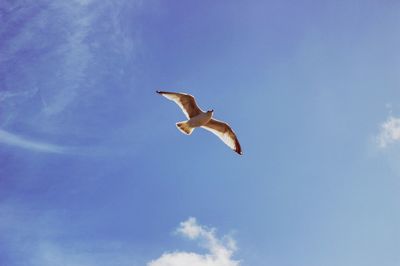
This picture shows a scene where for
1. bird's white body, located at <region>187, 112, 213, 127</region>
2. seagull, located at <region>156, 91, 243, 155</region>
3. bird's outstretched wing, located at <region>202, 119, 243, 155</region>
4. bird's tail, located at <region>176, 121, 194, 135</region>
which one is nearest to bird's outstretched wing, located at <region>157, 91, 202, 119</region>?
seagull, located at <region>156, 91, 243, 155</region>

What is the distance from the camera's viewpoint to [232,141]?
82.7 feet

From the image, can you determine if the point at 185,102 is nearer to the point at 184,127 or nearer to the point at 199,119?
the point at 199,119

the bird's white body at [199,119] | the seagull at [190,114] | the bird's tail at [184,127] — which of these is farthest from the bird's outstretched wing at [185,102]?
the bird's tail at [184,127]

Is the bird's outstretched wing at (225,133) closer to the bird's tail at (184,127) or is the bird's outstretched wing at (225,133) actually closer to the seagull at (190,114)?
the seagull at (190,114)

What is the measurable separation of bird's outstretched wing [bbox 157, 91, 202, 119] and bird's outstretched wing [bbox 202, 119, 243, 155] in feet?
4.98

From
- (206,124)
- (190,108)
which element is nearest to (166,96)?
(190,108)

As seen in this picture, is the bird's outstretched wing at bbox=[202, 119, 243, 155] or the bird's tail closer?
the bird's tail

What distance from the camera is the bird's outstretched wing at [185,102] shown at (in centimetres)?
2278

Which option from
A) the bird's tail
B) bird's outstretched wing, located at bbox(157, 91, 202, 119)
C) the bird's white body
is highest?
bird's outstretched wing, located at bbox(157, 91, 202, 119)

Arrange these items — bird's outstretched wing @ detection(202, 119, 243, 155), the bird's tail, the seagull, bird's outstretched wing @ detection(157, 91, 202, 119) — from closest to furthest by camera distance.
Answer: bird's outstretched wing @ detection(157, 91, 202, 119), the seagull, the bird's tail, bird's outstretched wing @ detection(202, 119, 243, 155)

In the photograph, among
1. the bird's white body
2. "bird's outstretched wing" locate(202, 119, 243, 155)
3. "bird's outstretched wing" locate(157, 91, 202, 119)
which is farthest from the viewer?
"bird's outstretched wing" locate(202, 119, 243, 155)

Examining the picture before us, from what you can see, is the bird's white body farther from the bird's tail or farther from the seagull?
the bird's tail

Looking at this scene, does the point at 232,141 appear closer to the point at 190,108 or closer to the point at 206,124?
the point at 206,124

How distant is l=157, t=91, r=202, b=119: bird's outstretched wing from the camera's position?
22781 millimetres
